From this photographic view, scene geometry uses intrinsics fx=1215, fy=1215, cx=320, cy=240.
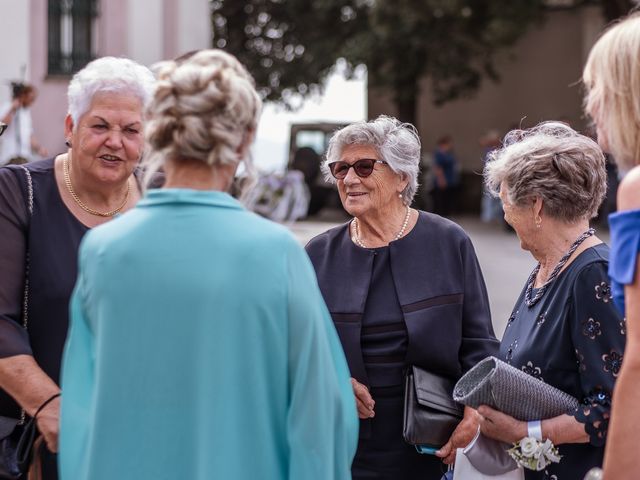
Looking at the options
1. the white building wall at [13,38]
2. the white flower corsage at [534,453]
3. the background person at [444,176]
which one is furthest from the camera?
the background person at [444,176]

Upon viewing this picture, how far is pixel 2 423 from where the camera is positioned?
364 centimetres

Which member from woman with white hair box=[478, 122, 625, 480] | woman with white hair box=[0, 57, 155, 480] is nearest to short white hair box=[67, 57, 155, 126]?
woman with white hair box=[0, 57, 155, 480]

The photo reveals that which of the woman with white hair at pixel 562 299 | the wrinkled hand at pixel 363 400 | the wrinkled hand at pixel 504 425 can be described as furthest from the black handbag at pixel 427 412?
the wrinkled hand at pixel 504 425

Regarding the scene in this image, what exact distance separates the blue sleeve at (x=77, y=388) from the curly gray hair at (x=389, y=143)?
1.69 meters

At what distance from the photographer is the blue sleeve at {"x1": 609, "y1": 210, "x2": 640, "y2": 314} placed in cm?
259

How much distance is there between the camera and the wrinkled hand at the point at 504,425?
3484 mm

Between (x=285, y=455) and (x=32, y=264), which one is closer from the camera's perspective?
(x=285, y=455)

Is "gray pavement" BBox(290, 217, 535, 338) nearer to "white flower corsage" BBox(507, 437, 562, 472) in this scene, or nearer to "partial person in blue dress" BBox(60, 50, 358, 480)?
"white flower corsage" BBox(507, 437, 562, 472)

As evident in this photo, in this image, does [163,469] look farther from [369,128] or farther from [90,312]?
[369,128]

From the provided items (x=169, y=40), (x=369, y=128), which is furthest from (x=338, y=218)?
(x=369, y=128)

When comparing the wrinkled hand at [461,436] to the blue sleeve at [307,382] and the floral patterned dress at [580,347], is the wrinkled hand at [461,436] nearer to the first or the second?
the floral patterned dress at [580,347]

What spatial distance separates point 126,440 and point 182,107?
769mm

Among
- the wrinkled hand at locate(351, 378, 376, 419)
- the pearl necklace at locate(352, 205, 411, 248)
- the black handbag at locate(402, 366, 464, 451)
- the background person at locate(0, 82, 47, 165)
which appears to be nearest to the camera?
the black handbag at locate(402, 366, 464, 451)

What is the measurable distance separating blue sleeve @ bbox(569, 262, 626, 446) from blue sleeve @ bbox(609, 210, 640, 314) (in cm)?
76
